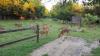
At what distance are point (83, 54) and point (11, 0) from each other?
562 inches

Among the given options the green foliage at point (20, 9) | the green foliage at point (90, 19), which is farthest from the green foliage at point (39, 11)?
the green foliage at point (90, 19)

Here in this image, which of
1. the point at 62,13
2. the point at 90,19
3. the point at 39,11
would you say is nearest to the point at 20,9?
the point at 39,11

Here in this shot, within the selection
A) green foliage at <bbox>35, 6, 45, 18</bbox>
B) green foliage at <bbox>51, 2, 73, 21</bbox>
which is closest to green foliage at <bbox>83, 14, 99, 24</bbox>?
green foliage at <bbox>51, 2, 73, 21</bbox>

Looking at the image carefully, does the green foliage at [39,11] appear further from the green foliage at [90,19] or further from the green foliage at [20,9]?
the green foliage at [90,19]

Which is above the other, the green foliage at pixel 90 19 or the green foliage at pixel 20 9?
the green foliage at pixel 20 9

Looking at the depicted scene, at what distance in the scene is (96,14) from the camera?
1192 inches

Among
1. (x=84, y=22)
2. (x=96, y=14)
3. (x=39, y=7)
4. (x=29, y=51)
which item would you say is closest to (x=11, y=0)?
(x=39, y=7)

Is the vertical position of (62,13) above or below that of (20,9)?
below

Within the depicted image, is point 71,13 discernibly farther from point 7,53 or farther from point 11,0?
point 7,53

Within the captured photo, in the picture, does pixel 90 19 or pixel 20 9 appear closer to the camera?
pixel 20 9

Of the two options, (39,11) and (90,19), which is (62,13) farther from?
(90,19)

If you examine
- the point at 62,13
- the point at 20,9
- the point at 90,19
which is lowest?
the point at 90,19

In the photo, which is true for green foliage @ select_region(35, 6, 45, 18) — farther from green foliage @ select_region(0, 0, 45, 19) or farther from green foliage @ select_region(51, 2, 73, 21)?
green foliage @ select_region(51, 2, 73, 21)

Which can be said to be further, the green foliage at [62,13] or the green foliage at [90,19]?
the green foliage at [62,13]
